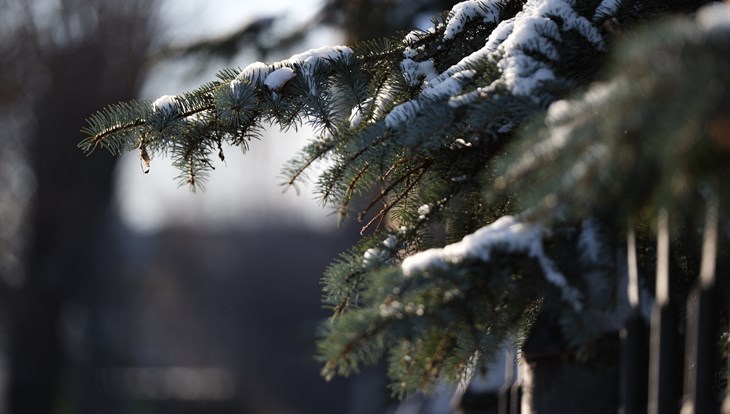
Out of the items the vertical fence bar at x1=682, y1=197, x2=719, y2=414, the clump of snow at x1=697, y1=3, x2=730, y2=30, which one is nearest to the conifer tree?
the clump of snow at x1=697, y1=3, x2=730, y2=30

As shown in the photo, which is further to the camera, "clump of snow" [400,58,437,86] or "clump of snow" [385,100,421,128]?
"clump of snow" [400,58,437,86]

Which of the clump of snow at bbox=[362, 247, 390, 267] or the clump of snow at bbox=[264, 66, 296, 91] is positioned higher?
the clump of snow at bbox=[264, 66, 296, 91]

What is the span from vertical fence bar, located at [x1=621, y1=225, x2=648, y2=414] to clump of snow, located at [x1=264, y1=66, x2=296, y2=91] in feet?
2.80

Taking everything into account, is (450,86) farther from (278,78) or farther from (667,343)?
(667,343)

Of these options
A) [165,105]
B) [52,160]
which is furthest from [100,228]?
[165,105]

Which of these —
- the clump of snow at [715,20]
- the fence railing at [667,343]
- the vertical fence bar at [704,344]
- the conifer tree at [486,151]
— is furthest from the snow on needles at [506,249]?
the clump of snow at [715,20]

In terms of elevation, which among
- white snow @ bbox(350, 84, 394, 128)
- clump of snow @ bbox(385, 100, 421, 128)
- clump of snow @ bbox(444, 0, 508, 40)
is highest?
clump of snow @ bbox(444, 0, 508, 40)

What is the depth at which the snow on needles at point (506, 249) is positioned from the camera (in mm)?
1423

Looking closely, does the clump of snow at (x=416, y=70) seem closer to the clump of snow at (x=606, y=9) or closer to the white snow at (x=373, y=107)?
the white snow at (x=373, y=107)

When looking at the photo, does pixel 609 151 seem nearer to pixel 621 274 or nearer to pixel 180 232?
pixel 621 274

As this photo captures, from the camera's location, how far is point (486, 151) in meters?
1.98

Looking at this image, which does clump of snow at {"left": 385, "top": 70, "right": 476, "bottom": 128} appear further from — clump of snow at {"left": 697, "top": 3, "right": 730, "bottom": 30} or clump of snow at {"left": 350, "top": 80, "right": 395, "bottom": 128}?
clump of snow at {"left": 697, "top": 3, "right": 730, "bottom": 30}

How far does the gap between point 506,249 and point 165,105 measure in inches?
34.7

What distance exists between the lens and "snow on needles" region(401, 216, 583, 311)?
4.67 feet
